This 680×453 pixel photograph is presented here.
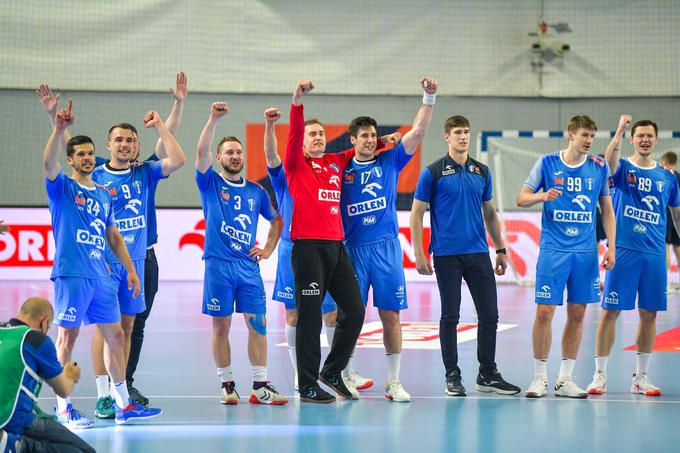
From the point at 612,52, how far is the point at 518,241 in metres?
5.93

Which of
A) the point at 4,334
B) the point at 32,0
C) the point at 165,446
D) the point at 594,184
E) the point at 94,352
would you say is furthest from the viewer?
the point at 32,0

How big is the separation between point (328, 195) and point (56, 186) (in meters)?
2.09

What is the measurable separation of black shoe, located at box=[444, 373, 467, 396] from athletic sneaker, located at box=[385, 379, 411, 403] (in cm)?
42

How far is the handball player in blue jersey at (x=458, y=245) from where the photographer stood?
24.9 feet

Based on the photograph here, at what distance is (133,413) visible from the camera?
6.48m

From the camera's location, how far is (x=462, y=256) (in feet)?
25.0

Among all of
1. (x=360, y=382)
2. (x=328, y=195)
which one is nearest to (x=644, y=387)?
(x=360, y=382)

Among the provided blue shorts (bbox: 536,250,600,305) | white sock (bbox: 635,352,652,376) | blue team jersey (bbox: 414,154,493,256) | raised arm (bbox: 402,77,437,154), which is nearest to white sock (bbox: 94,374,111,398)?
blue team jersey (bbox: 414,154,493,256)

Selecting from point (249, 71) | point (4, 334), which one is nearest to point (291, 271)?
point (4, 334)

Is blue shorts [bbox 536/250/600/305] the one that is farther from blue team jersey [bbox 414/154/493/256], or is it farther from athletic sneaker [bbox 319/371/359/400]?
athletic sneaker [bbox 319/371/359/400]

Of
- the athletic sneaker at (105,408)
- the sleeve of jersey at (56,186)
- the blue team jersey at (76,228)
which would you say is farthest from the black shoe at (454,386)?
the sleeve of jersey at (56,186)

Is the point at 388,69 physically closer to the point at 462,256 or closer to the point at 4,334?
the point at 462,256

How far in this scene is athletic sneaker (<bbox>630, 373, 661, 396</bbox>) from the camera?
750 centimetres

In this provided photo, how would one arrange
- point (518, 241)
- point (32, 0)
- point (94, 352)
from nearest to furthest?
1. point (94, 352)
2. point (518, 241)
3. point (32, 0)
